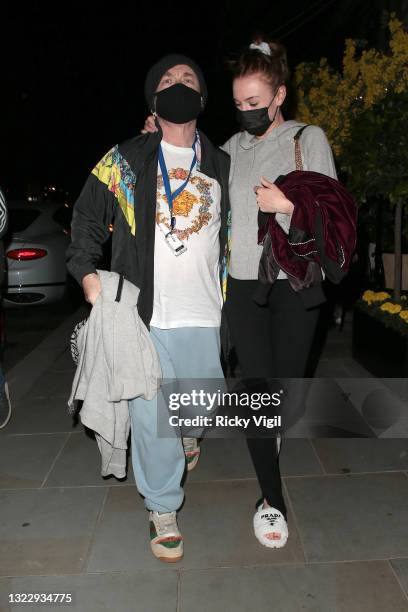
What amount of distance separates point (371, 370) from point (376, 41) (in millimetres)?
3597

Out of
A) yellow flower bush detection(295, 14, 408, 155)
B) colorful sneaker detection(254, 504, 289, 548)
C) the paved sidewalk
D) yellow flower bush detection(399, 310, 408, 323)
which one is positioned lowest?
the paved sidewalk

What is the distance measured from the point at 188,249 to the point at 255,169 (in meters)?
0.46

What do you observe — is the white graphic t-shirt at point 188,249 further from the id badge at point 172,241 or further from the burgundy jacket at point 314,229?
the burgundy jacket at point 314,229

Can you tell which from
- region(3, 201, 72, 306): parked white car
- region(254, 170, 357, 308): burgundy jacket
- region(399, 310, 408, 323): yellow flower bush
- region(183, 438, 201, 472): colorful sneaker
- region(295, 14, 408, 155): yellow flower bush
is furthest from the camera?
region(3, 201, 72, 306): parked white car

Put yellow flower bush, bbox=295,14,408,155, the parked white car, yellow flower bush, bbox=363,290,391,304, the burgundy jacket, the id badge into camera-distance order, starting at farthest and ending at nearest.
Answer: the parked white car, yellow flower bush, bbox=363,290,391,304, yellow flower bush, bbox=295,14,408,155, the id badge, the burgundy jacket

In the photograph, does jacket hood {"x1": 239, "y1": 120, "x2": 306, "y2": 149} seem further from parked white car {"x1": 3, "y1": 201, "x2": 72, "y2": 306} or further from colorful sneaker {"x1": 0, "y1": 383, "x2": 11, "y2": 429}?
parked white car {"x1": 3, "y1": 201, "x2": 72, "y2": 306}

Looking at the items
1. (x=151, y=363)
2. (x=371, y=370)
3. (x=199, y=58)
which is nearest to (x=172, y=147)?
(x=151, y=363)

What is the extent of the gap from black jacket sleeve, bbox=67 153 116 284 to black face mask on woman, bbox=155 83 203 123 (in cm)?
30

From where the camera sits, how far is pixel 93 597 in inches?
87.5

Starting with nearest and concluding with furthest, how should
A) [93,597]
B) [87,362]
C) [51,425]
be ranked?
[93,597], [87,362], [51,425]

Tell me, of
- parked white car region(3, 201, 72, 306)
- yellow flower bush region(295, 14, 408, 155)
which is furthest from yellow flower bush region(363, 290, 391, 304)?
Answer: parked white car region(3, 201, 72, 306)

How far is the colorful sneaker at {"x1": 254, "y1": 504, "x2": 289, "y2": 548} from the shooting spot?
2.51 m

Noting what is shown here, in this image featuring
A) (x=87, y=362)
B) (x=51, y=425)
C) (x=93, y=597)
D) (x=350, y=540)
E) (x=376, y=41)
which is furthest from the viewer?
(x=376, y=41)

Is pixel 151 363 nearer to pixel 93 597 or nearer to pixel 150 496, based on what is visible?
pixel 150 496
